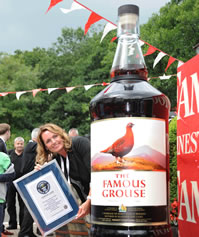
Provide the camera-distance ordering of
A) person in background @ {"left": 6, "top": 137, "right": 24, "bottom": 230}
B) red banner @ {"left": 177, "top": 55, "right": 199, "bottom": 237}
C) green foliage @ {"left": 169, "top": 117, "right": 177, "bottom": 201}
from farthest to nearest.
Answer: person in background @ {"left": 6, "top": 137, "right": 24, "bottom": 230} → green foliage @ {"left": 169, "top": 117, "right": 177, "bottom": 201} → red banner @ {"left": 177, "top": 55, "right": 199, "bottom": 237}

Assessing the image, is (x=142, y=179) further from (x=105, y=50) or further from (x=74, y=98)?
(x=74, y=98)

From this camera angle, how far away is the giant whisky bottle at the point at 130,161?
1.48 metres

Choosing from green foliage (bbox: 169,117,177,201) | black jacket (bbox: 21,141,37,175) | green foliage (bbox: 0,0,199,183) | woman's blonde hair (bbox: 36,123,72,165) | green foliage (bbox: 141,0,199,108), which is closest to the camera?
woman's blonde hair (bbox: 36,123,72,165)

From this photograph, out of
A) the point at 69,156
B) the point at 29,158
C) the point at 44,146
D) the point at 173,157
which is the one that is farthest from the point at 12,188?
the point at 69,156

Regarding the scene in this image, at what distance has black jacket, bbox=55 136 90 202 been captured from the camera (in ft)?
9.28

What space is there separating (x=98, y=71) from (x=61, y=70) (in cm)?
746

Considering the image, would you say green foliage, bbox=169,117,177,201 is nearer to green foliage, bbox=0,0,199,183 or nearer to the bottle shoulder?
the bottle shoulder

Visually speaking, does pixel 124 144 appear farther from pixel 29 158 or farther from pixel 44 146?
pixel 29 158

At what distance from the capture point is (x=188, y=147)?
5.89 ft

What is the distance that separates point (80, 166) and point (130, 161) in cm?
144

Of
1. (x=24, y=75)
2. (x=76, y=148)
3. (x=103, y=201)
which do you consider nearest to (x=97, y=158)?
(x=103, y=201)

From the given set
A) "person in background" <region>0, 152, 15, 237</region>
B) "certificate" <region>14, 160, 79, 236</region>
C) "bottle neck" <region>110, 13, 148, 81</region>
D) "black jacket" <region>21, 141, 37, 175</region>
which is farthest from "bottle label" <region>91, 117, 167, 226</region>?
"black jacket" <region>21, 141, 37, 175</region>

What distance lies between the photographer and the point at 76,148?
9.88 feet

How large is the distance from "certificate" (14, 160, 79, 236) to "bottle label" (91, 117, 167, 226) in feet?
2.95
